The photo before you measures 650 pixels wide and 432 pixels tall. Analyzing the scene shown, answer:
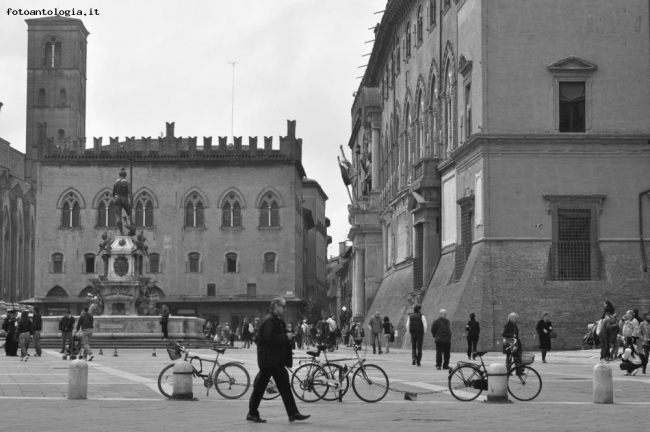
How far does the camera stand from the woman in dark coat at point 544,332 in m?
36.6

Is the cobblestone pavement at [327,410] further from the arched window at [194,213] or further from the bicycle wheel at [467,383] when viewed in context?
the arched window at [194,213]

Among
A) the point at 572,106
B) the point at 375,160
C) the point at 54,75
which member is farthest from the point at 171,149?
the point at 572,106

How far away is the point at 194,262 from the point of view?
313 feet

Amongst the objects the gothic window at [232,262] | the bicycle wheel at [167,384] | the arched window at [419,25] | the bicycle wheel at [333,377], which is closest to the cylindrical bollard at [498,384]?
the bicycle wheel at [333,377]

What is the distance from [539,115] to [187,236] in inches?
2169

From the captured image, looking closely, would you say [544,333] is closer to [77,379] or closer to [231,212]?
[77,379]

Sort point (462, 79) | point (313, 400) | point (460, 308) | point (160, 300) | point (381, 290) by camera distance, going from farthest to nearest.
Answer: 1. point (160, 300)
2. point (381, 290)
3. point (462, 79)
4. point (460, 308)
5. point (313, 400)

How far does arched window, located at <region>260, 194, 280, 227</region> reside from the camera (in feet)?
314

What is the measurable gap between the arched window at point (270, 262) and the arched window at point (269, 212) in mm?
2132

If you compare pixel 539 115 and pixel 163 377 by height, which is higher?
pixel 539 115

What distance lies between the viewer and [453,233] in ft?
159

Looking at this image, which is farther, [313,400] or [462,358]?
[462,358]

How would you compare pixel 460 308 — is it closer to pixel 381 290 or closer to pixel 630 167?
pixel 630 167

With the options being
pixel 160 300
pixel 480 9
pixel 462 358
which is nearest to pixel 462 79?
pixel 480 9
